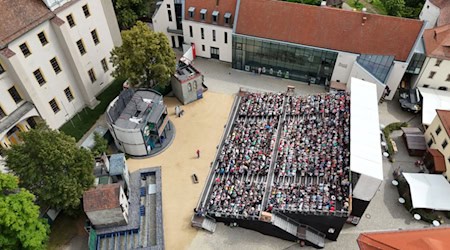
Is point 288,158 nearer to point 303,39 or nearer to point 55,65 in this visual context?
point 303,39

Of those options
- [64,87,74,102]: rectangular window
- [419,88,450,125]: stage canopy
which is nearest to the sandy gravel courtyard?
[64,87,74,102]: rectangular window

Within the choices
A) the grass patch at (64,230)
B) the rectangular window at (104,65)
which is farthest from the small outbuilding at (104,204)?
the rectangular window at (104,65)

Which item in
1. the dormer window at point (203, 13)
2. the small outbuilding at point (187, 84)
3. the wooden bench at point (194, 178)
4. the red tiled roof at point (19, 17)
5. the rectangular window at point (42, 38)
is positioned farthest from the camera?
the dormer window at point (203, 13)

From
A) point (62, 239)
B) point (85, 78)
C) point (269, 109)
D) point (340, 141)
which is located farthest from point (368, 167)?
point (85, 78)

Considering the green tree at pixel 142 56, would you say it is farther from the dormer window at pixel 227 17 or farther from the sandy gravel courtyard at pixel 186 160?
the dormer window at pixel 227 17

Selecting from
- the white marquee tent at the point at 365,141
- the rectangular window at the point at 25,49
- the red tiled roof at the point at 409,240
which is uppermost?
the rectangular window at the point at 25,49

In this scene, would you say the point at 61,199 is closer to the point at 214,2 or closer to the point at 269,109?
the point at 269,109

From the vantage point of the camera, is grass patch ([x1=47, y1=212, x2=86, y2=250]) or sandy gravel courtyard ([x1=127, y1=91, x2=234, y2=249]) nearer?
grass patch ([x1=47, y1=212, x2=86, y2=250])

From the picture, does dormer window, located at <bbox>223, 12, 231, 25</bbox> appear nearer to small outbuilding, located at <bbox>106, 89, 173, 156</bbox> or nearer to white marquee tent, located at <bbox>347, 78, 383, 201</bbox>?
small outbuilding, located at <bbox>106, 89, 173, 156</bbox>
